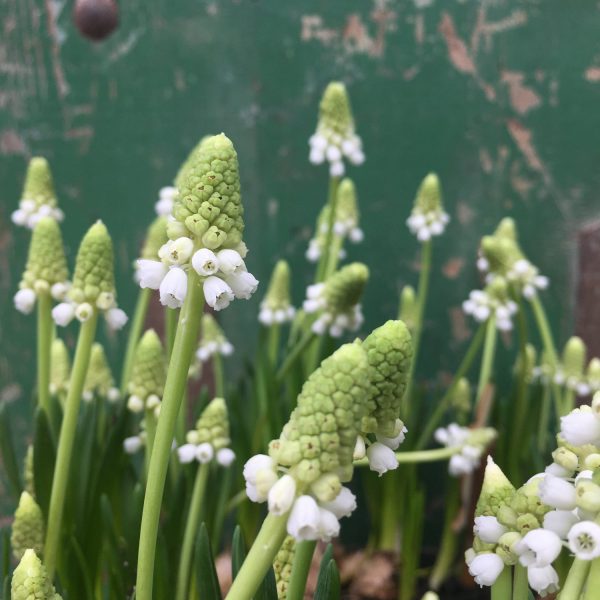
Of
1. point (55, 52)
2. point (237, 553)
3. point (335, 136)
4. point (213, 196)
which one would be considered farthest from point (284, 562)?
point (55, 52)

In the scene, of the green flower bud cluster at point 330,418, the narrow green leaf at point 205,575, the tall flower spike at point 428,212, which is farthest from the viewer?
the tall flower spike at point 428,212

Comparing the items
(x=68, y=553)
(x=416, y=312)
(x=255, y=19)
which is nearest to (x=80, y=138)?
(x=255, y=19)

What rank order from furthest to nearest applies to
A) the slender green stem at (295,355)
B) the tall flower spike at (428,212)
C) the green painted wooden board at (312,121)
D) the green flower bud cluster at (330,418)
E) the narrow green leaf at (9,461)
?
the green painted wooden board at (312,121)
the tall flower spike at (428,212)
the slender green stem at (295,355)
the narrow green leaf at (9,461)
the green flower bud cluster at (330,418)

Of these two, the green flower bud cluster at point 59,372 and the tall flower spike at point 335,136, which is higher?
the tall flower spike at point 335,136

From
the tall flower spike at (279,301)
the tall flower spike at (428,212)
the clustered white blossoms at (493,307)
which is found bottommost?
the clustered white blossoms at (493,307)

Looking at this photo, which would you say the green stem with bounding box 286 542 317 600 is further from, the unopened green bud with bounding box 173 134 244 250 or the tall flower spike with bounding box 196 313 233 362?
the tall flower spike with bounding box 196 313 233 362

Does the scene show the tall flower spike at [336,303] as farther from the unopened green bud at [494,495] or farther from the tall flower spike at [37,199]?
the unopened green bud at [494,495]

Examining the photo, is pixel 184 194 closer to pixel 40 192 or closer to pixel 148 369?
pixel 148 369

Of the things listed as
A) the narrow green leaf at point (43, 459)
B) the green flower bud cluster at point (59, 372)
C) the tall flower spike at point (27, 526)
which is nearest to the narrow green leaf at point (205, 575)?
the tall flower spike at point (27, 526)
